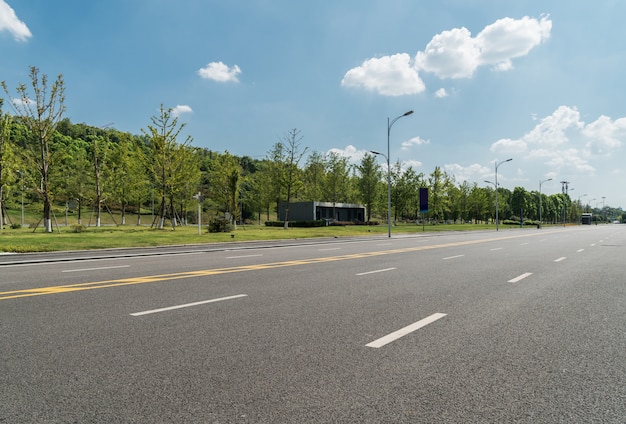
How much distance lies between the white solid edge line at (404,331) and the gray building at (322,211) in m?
60.9

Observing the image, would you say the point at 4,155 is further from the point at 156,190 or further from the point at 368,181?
the point at 368,181

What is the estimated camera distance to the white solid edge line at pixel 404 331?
4.80 meters

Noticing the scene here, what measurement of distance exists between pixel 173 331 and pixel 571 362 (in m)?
4.48

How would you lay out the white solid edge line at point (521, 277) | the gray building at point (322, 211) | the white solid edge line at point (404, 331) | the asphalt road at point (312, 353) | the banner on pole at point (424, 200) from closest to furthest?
1. the asphalt road at point (312, 353)
2. the white solid edge line at point (404, 331)
3. the white solid edge line at point (521, 277)
4. the banner on pole at point (424, 200)
5. the gray building at point (322, 211)

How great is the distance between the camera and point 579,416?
3.07 metres

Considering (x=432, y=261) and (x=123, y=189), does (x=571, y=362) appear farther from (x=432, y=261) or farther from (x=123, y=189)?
(x=123, y=189)

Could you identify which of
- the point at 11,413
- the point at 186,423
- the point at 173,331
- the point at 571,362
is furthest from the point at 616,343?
the point at 11,413

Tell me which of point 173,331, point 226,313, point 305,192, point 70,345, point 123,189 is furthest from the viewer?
point 305,192

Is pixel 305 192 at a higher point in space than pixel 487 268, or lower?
higher

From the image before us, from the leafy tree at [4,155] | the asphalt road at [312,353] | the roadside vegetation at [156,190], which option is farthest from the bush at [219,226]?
the asphalt road at [312,353]

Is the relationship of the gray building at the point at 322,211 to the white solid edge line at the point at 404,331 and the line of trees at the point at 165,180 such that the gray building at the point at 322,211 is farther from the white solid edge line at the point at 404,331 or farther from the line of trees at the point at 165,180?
the white solid edge line at the point at 404,331

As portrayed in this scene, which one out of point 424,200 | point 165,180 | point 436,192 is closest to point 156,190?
point 165,180

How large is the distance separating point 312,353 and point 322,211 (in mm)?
66112

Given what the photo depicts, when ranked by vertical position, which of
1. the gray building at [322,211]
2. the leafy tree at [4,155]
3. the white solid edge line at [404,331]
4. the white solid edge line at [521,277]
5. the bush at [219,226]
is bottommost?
the white solid edge line at [521,277]
